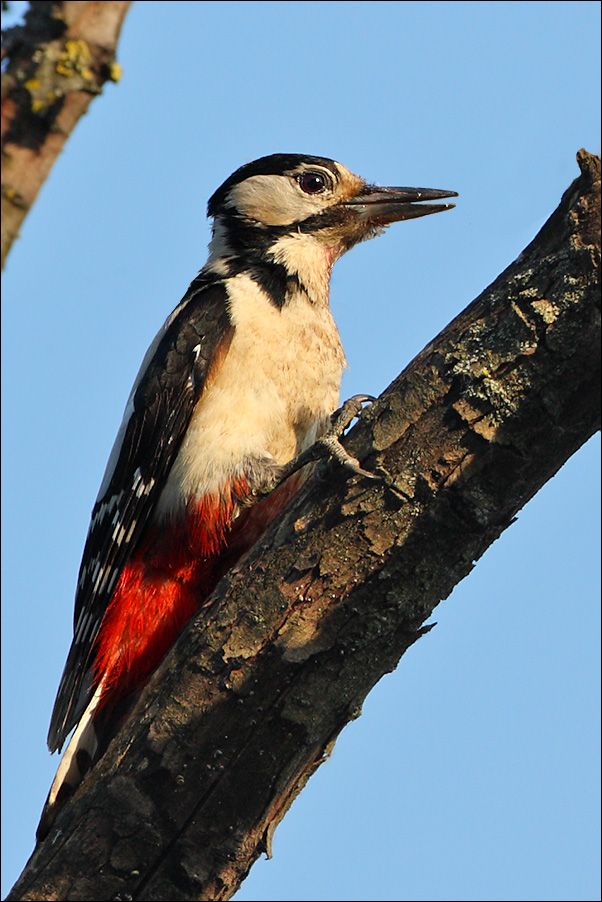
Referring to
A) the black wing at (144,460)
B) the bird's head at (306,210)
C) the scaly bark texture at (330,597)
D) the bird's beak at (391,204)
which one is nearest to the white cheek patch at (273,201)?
the bird's head at (306,210)

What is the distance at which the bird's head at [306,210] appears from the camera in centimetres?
505

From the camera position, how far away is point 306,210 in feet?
17.0

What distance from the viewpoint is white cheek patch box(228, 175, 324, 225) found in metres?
5.17

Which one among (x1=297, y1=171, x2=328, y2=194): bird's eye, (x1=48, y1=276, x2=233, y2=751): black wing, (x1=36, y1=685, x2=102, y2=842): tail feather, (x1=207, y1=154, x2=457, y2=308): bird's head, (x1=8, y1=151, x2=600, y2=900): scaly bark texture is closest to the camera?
(x1=8, y1=151, x2=600, y2=900): scaly bark texture

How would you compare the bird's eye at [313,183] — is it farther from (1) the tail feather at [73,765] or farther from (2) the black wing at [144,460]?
(1) the tail feather at [73,765]

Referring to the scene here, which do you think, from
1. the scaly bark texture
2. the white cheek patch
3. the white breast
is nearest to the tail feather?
the scaly bark texture

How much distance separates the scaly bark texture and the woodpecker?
970 mm

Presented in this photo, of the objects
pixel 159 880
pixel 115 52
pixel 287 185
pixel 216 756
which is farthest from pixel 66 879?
pixel 287 185

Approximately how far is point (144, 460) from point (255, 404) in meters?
0.61

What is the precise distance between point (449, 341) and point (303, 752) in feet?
4.43

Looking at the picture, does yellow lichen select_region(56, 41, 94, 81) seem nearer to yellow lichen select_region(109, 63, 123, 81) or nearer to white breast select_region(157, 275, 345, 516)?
yellow lichen select_region(109, 63, 123, 81)

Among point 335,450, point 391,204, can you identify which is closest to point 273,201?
point 391,204

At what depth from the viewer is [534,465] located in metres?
2.82

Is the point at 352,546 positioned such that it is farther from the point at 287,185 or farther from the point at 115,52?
the point at 287,185
